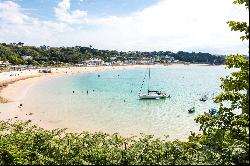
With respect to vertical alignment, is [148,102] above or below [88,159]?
below

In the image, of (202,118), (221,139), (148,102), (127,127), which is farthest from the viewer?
(148,102)

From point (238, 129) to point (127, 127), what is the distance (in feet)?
124

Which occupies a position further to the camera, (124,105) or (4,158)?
(124,105)

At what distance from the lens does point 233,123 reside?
15445 mm

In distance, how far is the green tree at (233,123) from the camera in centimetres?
1398

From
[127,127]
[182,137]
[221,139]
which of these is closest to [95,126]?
[127,127]

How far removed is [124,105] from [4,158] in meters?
61.3

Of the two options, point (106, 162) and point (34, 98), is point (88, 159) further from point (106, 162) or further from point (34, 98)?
point (34, 98)

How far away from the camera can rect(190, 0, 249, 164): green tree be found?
14.0 m

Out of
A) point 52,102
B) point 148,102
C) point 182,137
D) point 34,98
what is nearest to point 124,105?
point 148,102

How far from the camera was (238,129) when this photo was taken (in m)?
15.5

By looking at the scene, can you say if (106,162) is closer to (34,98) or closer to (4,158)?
(4,158)

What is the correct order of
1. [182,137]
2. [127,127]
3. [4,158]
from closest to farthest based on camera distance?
[4,158], [182,137], [127,127]

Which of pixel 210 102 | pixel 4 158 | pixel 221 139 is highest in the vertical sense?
pixel 221 139
